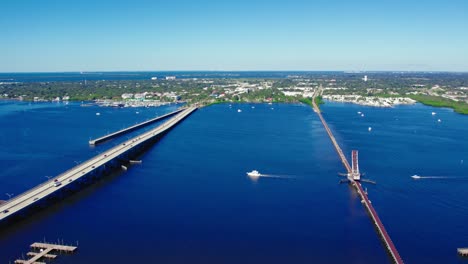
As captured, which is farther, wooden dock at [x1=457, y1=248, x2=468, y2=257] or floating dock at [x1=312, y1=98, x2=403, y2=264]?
wooden dock at [x1=457, y1=248, x2=468, y2=257]

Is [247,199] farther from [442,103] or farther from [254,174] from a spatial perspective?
[442,103]

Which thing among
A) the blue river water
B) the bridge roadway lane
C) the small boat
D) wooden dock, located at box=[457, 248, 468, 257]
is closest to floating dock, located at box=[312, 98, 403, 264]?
the blue river water

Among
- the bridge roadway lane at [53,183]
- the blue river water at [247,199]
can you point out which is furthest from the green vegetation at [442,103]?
the bridge roadway lane at [53,183]

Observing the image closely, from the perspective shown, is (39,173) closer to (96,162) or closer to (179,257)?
(96,162)

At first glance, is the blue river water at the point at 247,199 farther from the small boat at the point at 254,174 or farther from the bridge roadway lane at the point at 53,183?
the bridge roadway lane at the point at 53,183

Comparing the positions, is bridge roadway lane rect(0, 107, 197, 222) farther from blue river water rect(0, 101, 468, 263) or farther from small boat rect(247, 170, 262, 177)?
small boat rect(247, 170, 262, 177)

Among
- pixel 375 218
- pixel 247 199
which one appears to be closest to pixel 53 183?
pixel 247 199

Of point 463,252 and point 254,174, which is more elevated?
point 254,174
